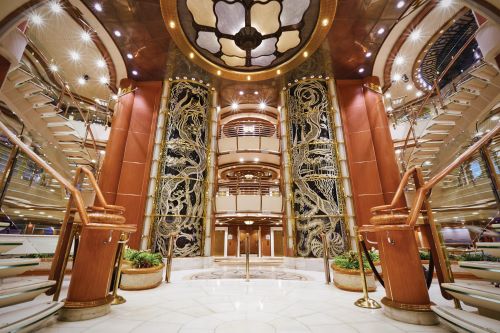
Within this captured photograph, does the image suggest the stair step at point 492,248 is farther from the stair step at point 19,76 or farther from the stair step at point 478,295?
the stair step at point 19,76

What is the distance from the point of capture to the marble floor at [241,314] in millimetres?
2029

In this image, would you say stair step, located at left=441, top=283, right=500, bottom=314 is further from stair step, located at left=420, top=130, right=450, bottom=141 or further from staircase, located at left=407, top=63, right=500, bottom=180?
stair step, located at left=420, top=130, right=450, bottom=141

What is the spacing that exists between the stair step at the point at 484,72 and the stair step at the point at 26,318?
9048mm

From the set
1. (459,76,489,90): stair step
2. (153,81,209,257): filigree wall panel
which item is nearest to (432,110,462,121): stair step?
(459,76,489,90): stair step

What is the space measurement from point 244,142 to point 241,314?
8.30m

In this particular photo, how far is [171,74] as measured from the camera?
8.69 meters

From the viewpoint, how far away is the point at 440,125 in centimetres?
749

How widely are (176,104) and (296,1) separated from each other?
5272 mm

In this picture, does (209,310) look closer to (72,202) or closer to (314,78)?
(72,202)

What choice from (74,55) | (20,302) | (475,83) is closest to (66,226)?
(20,302)

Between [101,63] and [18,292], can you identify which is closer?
[18,292]

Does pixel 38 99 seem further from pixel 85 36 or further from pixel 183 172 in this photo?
pixel 183 172

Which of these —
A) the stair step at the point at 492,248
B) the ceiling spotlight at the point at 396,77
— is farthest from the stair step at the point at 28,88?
the ceiling spotlight at the point at 396,77

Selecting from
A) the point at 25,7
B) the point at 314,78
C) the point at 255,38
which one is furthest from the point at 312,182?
the point at 25,7
